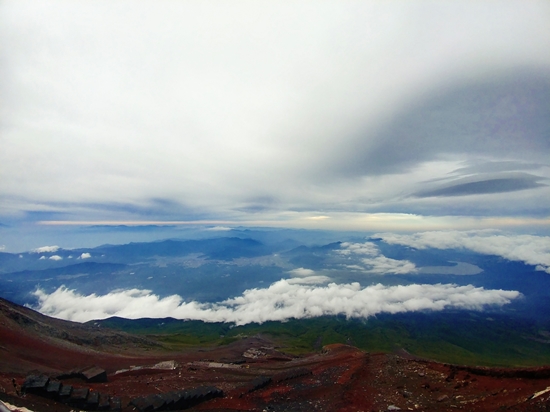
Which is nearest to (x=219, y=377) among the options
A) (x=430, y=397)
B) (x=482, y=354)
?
(x=430, y=397)

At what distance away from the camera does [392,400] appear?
59.8 ft

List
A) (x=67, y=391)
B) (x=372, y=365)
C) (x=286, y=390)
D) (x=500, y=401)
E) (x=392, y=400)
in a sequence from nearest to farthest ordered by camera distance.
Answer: (x=500, y=401), (x=67, y=391), (x=392, y=400), (x=286, y=390), (x=372, y=365)

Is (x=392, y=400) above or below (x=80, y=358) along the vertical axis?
above

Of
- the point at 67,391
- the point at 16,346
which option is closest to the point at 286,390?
the point at 67,391

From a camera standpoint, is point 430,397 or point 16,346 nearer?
point 430,397

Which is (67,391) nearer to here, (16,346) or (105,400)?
(105,400)

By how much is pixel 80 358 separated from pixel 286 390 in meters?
34.0

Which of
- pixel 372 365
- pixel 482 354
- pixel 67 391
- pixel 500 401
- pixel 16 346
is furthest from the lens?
pixel 482 354

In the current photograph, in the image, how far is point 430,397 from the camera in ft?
59.3

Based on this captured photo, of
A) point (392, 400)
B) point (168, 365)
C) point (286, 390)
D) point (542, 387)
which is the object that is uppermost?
point (542, 387)

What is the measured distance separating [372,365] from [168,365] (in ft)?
88.1

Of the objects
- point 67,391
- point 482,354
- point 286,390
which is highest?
point 67,391

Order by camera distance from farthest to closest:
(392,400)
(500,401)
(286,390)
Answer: (286,390)
(392,400)
(500,401)

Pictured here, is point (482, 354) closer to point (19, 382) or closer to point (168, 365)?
point (168, 365)
